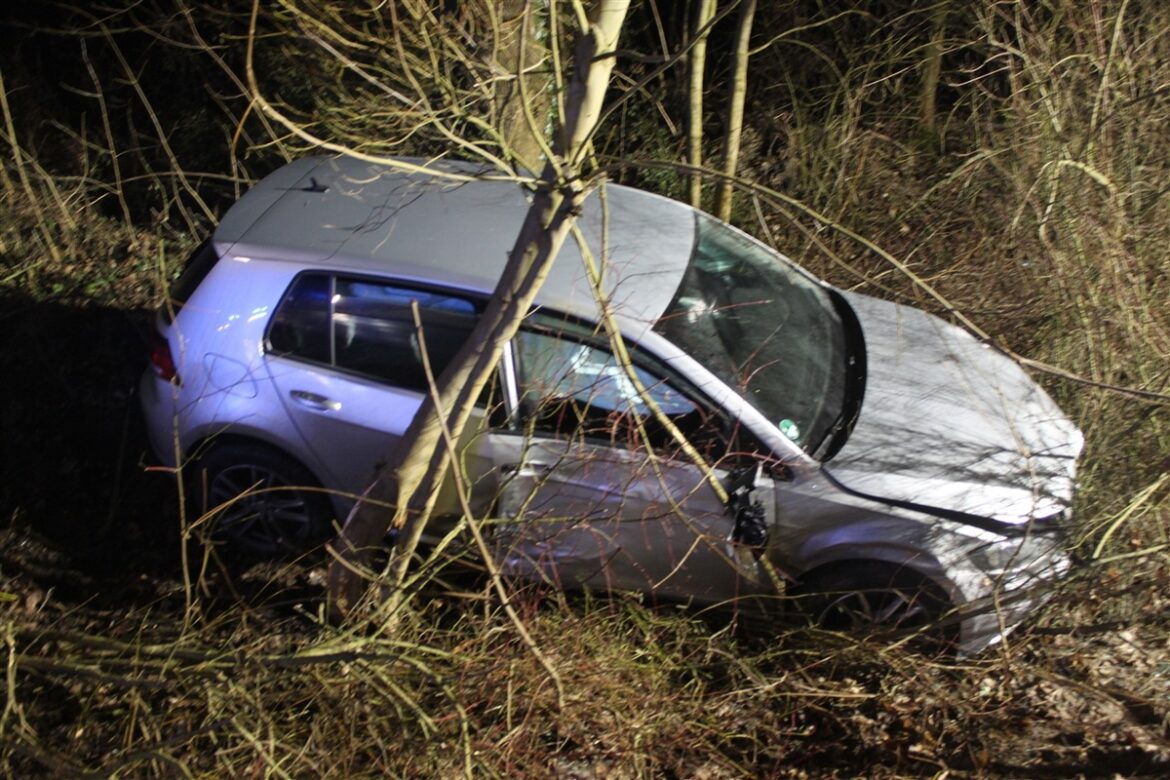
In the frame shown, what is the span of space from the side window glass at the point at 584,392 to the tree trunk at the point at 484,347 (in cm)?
50

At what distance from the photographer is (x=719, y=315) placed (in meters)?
3.93

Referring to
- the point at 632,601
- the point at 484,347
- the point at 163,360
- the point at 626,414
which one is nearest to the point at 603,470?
the point at 626,414

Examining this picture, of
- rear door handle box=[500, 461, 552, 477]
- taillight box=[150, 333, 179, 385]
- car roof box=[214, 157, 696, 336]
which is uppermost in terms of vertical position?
car roof box=[214, 157, 696, 336]

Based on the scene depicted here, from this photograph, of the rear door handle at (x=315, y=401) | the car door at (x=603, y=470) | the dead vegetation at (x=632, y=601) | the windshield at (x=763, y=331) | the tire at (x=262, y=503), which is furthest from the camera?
the tire at (x=262, y=503)

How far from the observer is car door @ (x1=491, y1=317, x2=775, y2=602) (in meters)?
3.60

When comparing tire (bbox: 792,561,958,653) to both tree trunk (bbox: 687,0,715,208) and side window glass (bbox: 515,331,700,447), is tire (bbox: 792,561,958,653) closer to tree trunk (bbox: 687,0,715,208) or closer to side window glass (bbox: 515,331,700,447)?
side window glass (bbox: 515,331,700,447)

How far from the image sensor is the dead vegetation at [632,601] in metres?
3.19

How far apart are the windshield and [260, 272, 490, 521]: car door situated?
94 centimetres

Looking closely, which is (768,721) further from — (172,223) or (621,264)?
(172,223)

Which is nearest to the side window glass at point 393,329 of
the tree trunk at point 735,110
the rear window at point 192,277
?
the rear window at point 192,277

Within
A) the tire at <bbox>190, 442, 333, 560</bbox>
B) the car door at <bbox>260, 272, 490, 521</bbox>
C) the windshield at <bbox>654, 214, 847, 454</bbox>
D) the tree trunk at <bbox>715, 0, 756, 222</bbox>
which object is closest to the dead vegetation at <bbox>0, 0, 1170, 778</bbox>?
the tire at <bbox>190, 442, 333, 560</bbox>

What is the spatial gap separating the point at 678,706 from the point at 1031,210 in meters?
3.77

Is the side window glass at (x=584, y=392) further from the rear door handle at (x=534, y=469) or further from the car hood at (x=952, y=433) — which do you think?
the car hood at (x=952, y=433)

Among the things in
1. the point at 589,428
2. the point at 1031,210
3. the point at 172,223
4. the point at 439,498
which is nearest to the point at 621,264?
the point at 589,428
